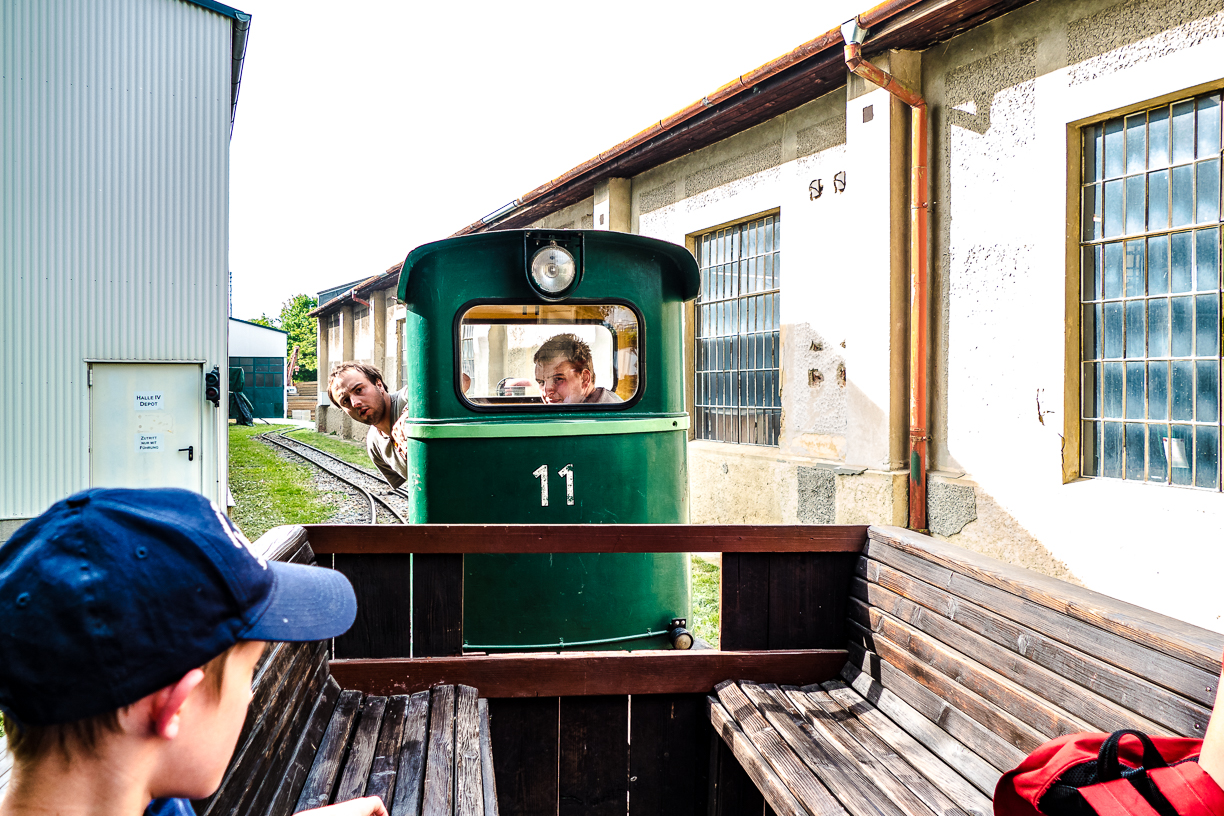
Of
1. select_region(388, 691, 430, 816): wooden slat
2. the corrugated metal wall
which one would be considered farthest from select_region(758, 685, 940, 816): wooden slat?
the corrugated metal wall

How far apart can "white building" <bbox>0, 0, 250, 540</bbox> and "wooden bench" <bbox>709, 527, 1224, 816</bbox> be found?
29.7ft

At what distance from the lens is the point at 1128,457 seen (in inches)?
193

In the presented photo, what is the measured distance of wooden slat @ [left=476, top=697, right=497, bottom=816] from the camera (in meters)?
1.88

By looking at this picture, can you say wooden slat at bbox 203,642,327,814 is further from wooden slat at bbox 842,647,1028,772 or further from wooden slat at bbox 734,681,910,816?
wooden slat at bbox 842,647,1028,772

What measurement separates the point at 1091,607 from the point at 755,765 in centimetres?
93

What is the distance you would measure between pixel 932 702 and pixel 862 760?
287 millimetres

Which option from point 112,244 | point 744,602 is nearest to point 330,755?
point 744,602

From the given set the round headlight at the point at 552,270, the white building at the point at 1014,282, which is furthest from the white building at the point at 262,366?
the round headlight at the point at 552,270

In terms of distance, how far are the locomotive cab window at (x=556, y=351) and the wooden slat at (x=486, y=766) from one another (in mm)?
1456

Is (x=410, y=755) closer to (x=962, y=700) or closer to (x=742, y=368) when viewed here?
(x=962, y=700)

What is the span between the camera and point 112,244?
9.33 m

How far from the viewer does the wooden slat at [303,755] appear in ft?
5.84

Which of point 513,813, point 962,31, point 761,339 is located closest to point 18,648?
point 513,813

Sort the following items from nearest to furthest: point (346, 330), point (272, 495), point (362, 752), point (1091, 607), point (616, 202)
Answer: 1. point (1091, 607)
2. point (362, 752)
3. point (616, 202)
4. point (272, 495)
5. point (346, 330)
